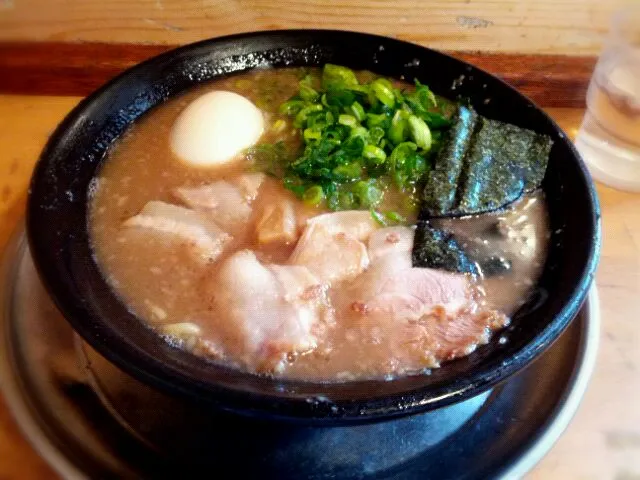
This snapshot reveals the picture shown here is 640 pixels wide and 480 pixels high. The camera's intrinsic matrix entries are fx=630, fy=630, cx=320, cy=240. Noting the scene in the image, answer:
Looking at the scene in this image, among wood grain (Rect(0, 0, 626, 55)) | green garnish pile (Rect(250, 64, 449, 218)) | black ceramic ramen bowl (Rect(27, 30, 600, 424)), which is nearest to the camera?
black ceramic ramen bowl (Rect(27, 30, 600, 424))

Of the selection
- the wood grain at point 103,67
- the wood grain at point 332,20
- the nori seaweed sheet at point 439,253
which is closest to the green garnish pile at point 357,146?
the nori seaweed sheet at point 439,253

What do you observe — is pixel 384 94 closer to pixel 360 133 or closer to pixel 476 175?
pixel 360 133

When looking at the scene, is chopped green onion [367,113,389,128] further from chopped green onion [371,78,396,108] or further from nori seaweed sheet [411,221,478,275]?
nori seaweed sheet [411,221,478,275]

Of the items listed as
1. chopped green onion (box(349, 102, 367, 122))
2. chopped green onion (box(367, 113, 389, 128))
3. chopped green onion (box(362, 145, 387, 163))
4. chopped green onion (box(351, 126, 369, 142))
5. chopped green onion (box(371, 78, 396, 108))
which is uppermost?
chopped green onion (box(371, 78, 396, 108))

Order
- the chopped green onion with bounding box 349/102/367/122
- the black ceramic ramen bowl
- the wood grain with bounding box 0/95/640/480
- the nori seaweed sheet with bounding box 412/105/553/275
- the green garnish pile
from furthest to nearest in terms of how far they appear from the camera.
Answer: the chopped green onion with bounding box 349/102/367/122
the green garnish pile
the nori seaweed sheet with bounding box 412/105/553/275
the wood grain with bounding box 0/95/640/480
the black ceramic ramen bowl

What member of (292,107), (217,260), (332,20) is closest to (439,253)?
(217,260)

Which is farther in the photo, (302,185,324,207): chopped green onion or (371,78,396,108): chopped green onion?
(371,78,396,108): chopped green onion

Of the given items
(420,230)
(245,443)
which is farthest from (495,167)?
(245,443)

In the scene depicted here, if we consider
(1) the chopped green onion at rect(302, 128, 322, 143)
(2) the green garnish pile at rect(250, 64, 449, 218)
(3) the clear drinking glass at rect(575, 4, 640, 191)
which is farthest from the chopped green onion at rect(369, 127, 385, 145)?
(3) the clear drinking glass at rect(575, 4, 640, 191)

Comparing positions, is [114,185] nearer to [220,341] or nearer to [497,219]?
[220,341]
